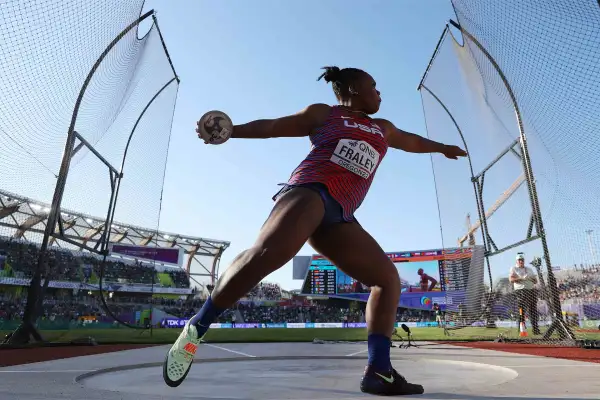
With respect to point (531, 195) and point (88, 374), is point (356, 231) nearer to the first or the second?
point (88, 374)

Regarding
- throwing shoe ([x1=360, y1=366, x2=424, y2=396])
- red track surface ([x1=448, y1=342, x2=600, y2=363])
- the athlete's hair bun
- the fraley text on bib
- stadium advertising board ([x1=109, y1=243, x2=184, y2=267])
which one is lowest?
red track surface ([x1=448, y1=342, x2=600, y2=363])

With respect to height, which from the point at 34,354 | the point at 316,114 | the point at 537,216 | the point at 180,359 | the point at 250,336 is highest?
the point at 537,216

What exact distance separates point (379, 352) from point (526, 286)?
6470 millimetres

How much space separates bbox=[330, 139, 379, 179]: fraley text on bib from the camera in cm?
222

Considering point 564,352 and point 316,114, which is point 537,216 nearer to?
point 564,352

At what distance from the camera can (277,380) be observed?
3.05 meters

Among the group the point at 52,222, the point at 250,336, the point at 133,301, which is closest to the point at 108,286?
the point at 133,301

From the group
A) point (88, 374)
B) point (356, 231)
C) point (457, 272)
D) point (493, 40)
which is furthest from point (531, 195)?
point (88, 374)

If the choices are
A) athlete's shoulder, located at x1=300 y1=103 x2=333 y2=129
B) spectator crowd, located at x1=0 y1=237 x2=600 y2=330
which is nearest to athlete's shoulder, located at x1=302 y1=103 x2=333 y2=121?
athlete's shoulder, located at x1=300 y1=103 x2=333 y2=129

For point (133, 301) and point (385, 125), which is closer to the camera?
point (385, 125)

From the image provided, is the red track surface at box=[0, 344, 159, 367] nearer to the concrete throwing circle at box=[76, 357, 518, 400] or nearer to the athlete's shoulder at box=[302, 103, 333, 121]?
the concrete throwing circle at box=[76, 357, 518, 400]

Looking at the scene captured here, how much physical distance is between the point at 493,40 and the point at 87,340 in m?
8.54

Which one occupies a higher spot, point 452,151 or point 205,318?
point 452,151

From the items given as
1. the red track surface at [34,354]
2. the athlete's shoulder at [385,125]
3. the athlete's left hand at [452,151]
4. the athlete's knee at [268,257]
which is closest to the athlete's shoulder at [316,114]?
the athlete's shoulder at [385,125]
